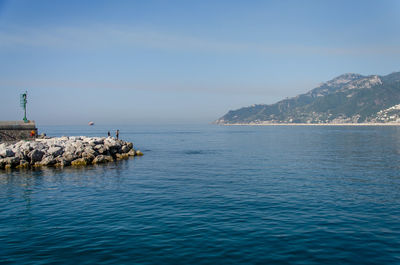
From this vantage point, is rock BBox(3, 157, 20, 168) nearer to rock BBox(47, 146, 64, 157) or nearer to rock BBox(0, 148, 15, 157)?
rock BBox(0, 148, 15, 157)

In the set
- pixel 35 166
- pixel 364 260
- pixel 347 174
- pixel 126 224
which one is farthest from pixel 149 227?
pixel 35 166

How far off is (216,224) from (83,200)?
37.7 ft

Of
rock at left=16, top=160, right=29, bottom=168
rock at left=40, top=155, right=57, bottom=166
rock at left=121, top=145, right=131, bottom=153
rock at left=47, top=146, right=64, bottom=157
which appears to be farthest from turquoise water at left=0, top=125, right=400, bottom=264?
rock at left=121, top=145, right=131, bottom=153

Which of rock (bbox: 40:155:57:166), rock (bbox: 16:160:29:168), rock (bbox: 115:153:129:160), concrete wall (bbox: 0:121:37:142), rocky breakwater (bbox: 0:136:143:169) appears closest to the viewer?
rock (bbox: 16:160:29:168)

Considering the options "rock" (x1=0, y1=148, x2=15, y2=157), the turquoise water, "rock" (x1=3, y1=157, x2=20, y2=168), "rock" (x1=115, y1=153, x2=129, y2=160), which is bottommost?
"rock" (x1=115, y1=153, x2=129, y2=160)

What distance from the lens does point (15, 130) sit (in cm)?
6022

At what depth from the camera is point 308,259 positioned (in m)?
12.0

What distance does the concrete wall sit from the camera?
193 ft

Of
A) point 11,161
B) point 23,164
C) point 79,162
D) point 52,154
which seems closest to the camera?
point 11,161

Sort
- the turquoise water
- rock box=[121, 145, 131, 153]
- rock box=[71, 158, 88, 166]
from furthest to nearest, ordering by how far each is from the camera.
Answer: rock box=[121, 145, 131, 153]
rock box=[71, 158, 88, 166]
the turquoise water

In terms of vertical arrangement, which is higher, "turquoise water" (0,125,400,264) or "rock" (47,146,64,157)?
"rock" (47,146,64,157)

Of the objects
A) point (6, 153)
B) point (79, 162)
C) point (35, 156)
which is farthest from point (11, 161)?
point (79, 162)

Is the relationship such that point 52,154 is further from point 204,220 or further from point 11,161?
point 204,220

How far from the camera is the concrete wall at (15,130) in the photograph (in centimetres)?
5879
